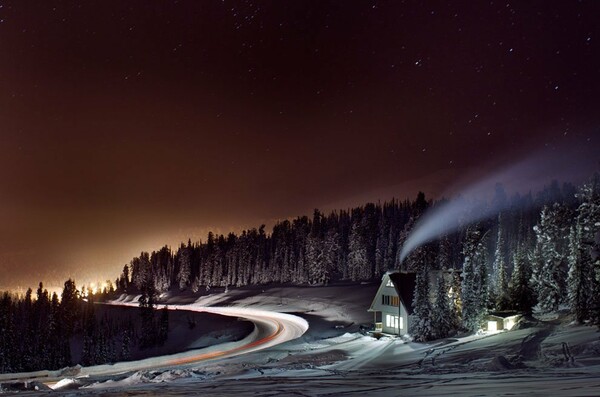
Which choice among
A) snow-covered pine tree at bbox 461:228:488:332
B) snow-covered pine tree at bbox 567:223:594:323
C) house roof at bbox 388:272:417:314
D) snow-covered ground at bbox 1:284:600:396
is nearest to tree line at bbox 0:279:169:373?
snow-covered ground at bbox 1:284:600:396

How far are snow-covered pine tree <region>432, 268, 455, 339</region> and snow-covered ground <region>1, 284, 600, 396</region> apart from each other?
3125mm

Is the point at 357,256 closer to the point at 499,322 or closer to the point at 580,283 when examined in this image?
the point at 499,322

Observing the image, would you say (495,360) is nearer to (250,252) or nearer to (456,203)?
(456,203)

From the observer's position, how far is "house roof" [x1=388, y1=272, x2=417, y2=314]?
208 ft

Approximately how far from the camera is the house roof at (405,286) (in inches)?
2499

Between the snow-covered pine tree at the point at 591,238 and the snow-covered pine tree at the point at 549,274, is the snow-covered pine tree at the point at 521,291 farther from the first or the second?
the snow-covered pine tree at the point at 591,238

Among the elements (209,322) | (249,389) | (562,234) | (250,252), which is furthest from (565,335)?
(250,252)

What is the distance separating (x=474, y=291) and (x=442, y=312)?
4530 millimetres

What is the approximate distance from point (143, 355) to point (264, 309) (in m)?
29.2

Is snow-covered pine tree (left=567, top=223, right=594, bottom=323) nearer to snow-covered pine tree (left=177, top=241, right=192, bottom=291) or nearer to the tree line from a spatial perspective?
the tree line

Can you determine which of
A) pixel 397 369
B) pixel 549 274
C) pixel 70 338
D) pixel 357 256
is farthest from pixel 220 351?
pixel 70 338

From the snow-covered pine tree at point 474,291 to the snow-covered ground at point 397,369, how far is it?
3.93 metres

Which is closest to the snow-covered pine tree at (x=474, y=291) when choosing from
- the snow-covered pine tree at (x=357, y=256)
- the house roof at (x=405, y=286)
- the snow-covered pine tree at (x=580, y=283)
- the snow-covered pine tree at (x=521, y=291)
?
the snow-covered pine tree at (x=521, y=291)

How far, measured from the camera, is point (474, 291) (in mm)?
57156
